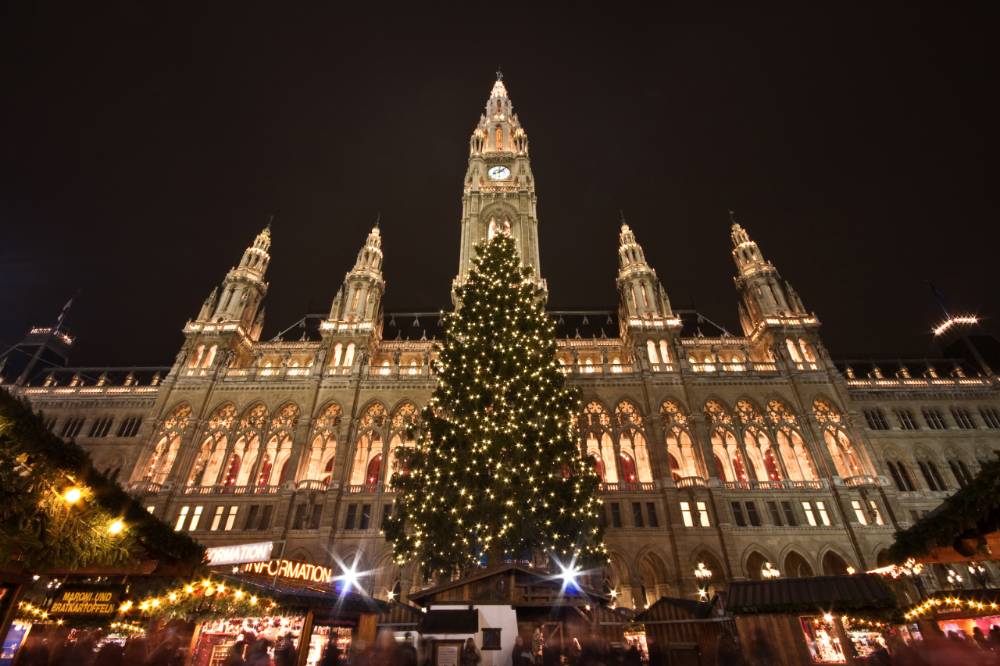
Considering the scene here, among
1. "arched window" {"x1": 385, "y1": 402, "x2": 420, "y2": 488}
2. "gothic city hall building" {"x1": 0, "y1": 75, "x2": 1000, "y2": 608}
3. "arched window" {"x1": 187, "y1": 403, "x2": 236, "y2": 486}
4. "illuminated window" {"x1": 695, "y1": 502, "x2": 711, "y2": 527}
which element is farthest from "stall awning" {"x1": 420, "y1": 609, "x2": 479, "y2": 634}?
"arched window" {"x1": 187, "y1": 403, "x2": 236, "y2": 486}

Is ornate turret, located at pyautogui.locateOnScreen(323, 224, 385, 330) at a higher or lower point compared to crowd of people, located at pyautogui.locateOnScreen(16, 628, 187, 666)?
higher

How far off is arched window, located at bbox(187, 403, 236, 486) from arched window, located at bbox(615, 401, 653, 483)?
28.2m

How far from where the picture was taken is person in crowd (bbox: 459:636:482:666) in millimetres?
11367

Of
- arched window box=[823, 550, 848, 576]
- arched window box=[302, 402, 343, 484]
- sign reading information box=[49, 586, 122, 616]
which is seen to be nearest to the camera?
sign reading information box=[49, 586, 122, 616]

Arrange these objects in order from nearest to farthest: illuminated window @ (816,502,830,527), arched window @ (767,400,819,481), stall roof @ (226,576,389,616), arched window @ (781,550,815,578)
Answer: stall roof @ (226,576,389,616), arched window @ (781,550,815,578), illuminated window @ (816,502,830,527), arched window @ (767,400,819,481)

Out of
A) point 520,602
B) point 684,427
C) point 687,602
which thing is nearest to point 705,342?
point 684,427

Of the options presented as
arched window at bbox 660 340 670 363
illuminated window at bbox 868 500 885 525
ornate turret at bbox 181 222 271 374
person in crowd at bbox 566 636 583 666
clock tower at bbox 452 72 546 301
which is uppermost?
clock tower at bbox 452 72 546 301

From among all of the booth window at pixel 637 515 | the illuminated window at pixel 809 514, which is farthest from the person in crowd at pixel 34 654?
the illuminated window at pixel 809 514

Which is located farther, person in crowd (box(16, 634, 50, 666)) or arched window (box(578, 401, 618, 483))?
arched window (box(578, 401, 618, 483))

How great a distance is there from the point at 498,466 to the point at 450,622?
604cm

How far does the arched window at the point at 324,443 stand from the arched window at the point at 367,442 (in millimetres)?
1684

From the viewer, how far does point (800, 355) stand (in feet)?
122

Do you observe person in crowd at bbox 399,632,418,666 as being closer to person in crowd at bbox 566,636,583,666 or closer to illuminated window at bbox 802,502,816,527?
person in crowd at bbox 566,636,583,666

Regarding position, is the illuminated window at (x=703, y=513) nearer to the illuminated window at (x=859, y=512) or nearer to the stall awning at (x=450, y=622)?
the illuminated window at (x=859, y=512)
